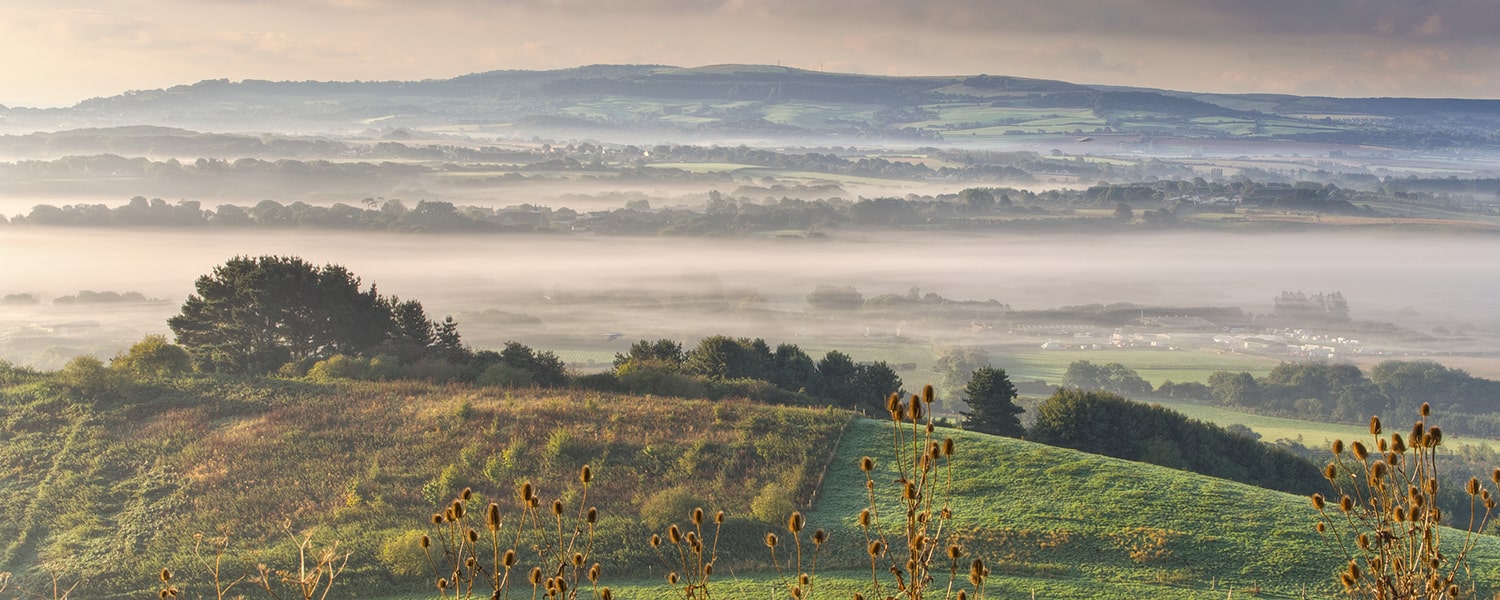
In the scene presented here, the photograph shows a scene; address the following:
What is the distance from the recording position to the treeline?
8612 centimetres

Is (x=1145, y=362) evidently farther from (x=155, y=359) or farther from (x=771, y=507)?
(x=771, y=507)

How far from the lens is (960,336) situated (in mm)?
132500

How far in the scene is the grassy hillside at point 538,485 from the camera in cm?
2197

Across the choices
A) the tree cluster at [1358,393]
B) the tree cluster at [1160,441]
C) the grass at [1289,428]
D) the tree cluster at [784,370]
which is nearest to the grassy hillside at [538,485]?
the tree cluster at [1160,441]

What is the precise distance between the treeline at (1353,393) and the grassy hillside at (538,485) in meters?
63.7

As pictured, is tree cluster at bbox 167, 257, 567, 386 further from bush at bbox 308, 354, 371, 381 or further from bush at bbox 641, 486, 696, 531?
bush at bbox 641, 486, 696, 531

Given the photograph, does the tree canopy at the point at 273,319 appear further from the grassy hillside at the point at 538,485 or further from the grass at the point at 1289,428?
the grass at the point at 1289,428

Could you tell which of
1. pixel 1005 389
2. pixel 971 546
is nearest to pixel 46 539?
pixel 971 546

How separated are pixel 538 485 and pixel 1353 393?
266 feet

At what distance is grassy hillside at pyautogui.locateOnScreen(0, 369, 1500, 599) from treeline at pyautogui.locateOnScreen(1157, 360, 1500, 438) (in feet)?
209

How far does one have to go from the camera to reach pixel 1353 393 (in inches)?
3526

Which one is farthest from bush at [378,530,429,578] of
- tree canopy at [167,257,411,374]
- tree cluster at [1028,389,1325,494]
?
tree canopy at [167,257,411,374]

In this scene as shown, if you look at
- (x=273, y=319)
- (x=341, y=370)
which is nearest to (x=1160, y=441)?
(x=341, y=370)

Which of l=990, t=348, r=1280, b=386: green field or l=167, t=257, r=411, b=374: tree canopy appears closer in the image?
l=167, t=257, r=411, b=374: tree canopy
